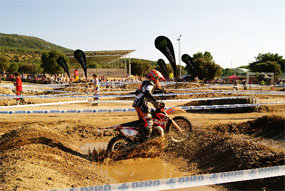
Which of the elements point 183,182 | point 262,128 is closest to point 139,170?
point 183,182

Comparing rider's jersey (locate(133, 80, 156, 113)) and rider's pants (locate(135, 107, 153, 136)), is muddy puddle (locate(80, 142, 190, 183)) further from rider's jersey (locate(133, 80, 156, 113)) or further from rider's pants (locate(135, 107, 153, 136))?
rider's jersey (locate(133, 80, 156, 113))

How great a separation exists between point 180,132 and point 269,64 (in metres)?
68.2

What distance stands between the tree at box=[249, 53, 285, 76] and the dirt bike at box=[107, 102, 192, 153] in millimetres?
65181

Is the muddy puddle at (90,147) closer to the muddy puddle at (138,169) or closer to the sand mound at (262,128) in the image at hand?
the muddy puddle at (138,169)

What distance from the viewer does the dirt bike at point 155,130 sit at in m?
6.27

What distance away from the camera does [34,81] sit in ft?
149

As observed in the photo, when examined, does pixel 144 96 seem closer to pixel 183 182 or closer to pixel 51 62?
pixel 183 182

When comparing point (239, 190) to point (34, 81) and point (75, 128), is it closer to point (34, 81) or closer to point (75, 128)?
point (75, 128)

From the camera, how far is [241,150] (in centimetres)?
549

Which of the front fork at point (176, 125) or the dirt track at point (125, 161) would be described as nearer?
the dirt track at point (125, 161)

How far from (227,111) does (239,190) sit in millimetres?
8672

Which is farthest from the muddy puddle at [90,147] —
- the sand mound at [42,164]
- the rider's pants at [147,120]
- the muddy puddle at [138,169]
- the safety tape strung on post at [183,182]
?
the safety tape strung on post at [183,182]

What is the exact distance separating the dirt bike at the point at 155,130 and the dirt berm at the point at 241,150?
0.32 m

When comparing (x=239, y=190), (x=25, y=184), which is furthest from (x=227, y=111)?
(x=25, y=184)
